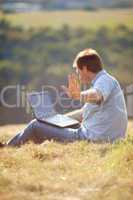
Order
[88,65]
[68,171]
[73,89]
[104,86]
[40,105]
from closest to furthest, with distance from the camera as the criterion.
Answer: [68,171] → [73,89] → [104,86] → [88,65] → [40,105]

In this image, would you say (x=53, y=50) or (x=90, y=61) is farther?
(x=53, y=50)

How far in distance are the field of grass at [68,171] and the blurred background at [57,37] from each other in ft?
13.3

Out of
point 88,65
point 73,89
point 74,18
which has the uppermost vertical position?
point 74,18

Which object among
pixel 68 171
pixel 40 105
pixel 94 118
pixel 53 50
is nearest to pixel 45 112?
pixel 40 105

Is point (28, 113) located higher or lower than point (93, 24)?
lower

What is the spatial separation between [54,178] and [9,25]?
5402 mm

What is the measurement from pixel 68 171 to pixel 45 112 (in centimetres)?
132

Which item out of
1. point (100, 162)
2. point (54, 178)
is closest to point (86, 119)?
point (100, 162)

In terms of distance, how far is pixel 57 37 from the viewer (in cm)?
961

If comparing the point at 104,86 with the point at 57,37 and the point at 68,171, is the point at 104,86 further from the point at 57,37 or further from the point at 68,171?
the point at 57,37

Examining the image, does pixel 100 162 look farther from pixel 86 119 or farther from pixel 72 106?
pixel 72 106

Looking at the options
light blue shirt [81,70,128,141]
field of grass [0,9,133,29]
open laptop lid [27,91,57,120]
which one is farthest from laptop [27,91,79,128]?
field of grass [0,9,133,29]

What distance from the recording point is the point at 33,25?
962cm

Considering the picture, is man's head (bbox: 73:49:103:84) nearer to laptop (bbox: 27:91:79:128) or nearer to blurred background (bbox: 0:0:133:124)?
laptop (bbox: 27:91:79:128)
